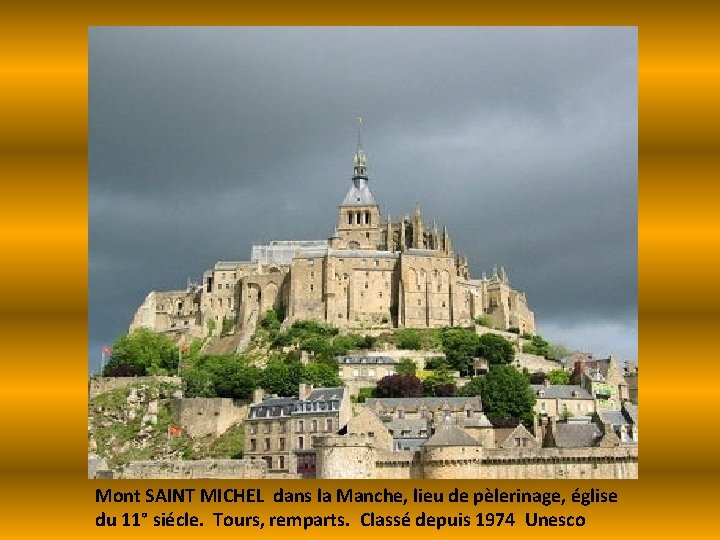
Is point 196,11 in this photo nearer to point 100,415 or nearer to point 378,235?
point 100,415

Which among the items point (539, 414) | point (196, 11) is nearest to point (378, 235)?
point (539, 414)

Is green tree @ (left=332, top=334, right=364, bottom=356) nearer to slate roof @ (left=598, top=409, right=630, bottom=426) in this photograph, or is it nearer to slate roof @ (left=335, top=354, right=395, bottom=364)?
slate roof @ (left=335, top=354, right=395, bottom=364)

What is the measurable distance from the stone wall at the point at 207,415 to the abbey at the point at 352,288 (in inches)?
953

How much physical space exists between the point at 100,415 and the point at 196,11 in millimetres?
57309

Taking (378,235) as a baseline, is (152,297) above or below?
below

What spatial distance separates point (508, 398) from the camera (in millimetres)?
63469

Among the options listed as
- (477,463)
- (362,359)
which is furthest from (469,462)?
(362,359)

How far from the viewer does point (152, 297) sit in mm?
100312

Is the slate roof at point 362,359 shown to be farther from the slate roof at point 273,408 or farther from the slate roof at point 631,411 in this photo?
the slate roof at point 631,411

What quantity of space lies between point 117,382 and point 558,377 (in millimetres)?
33672

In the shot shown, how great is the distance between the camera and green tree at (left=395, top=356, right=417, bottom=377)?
74188 millimetres

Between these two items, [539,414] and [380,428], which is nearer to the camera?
[380,428]

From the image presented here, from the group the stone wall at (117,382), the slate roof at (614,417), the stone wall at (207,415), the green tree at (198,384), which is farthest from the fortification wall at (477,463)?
the stone wall at (117,382)

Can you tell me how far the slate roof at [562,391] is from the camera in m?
67.7
